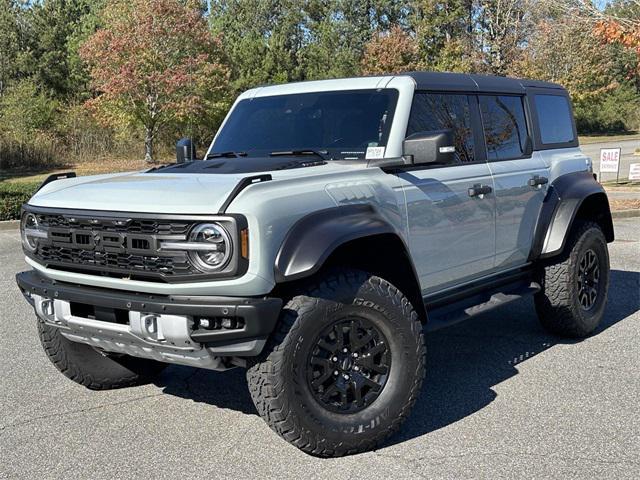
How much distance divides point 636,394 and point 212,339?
2.76 meters

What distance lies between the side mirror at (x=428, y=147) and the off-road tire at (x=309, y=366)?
77cm

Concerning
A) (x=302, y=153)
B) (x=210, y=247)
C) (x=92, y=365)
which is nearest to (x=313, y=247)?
(x=210, y=247)

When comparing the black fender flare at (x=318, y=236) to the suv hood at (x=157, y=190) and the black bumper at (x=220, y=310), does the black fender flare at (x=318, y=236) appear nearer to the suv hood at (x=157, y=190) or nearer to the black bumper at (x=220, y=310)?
the black bumper at (x=220, y=310)

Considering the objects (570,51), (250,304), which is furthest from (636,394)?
(570,51)

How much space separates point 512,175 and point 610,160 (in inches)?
574

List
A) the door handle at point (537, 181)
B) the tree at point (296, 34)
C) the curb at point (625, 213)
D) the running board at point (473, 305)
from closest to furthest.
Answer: the running board at point (473, 305), the door handle at point (537, 181), the curb at point (625, 213), the tree at point (296, 34)

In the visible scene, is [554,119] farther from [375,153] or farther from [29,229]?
[29,229]

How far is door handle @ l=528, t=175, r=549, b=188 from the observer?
5.29 meters

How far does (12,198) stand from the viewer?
14688mm

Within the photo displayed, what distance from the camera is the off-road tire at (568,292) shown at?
5.48m

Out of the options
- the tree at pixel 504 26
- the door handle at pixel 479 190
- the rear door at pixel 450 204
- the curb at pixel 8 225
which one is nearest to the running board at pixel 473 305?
the rear door at pixel 450 204

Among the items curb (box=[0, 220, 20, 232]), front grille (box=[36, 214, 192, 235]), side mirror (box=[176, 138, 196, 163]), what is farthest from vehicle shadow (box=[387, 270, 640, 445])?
curb (box=[0, 220, 20, 232])

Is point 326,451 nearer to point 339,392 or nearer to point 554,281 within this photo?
point 339,392

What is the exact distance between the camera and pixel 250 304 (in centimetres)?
330
